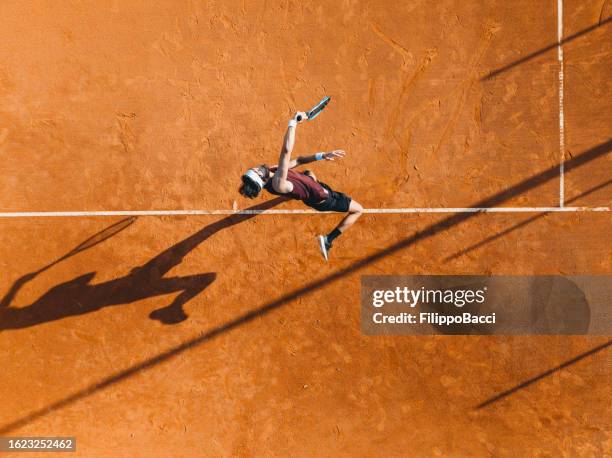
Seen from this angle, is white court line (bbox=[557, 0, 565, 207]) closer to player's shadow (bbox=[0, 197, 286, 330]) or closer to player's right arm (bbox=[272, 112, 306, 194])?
player's right arm (bbox=[272, 112, 306, 194])

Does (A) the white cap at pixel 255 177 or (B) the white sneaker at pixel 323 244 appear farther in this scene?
(B) the white sneaker at pixel 323 244

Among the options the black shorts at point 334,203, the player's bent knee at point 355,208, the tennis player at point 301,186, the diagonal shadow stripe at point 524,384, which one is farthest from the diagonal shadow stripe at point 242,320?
the diagonal shadow stripe at point 524,384

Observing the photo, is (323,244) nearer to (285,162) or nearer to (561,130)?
(285,162)

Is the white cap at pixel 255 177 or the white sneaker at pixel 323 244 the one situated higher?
the white cap at pixel 255 177

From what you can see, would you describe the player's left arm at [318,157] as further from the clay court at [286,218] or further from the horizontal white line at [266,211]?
the horizontal white line at [266,211]

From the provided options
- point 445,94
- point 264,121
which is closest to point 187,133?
point 264,121

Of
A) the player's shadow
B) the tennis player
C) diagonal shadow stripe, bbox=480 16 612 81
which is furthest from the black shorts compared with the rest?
diagonal shadow stripe, bbox=480 16 612 81

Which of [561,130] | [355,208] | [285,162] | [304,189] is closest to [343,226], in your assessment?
[355,208]
